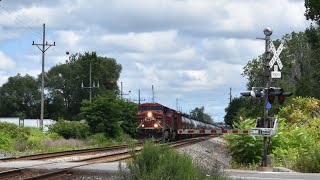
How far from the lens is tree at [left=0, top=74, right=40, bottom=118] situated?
12231 cm

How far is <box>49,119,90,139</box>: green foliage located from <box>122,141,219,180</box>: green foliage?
40050 mm

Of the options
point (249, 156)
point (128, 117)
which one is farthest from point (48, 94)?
point (249, 156)

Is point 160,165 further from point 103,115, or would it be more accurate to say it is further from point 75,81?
point 75,81

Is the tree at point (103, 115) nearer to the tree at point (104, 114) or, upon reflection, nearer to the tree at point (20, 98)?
the tree at point (104, 114)

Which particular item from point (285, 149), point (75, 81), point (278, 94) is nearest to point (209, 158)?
point (285, 149)

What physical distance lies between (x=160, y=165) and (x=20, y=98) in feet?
393

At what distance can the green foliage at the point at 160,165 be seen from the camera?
8875 mm

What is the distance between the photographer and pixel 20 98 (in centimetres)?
12475

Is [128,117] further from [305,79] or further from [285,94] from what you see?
[285,94]

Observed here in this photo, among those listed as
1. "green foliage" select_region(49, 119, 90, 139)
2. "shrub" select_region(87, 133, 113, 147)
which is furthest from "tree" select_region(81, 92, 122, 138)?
"shrub" select_region(87, 133, 113, 147)

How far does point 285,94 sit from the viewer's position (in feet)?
65.5

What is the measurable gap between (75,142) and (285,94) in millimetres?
26110

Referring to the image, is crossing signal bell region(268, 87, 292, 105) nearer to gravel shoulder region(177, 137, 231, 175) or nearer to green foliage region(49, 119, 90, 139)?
gravel shoulder region(177, 137, 231, 175)

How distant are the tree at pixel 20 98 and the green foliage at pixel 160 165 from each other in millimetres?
113733
